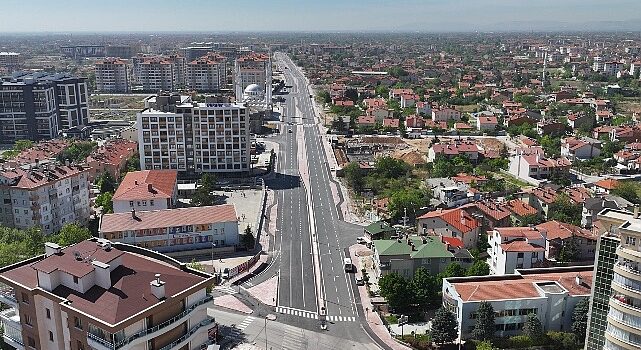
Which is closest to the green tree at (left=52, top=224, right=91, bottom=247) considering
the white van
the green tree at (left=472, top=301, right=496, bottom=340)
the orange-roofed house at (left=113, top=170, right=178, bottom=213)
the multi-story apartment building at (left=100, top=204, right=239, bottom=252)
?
the multi-story apartment building at (left=100, top=204, right=239, bottom=252)

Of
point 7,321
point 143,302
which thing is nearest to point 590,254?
point 143,302

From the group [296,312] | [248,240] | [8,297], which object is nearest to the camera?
[8,297]

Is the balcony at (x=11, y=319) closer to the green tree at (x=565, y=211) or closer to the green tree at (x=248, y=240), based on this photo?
the green tree at (x=248, y=240)

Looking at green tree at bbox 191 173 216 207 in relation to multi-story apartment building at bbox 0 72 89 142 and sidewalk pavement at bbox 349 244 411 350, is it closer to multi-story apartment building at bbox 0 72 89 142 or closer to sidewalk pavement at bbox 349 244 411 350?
sidewalk pavement at bbox 349 244 411 350

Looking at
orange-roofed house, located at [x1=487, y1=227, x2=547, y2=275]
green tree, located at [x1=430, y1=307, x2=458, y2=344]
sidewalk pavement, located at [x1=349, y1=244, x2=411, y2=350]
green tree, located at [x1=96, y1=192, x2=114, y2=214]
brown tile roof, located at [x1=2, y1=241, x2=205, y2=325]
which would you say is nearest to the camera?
brown tile roof, located at [x1=2, y1=241, x2=205, y2=325]

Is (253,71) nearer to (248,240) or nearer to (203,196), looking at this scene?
(203,196)

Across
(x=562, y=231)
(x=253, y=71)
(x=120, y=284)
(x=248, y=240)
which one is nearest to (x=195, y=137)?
(x=248, y=240)
